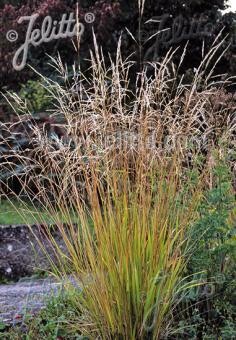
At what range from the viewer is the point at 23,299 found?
4.80m

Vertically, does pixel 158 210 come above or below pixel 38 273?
above

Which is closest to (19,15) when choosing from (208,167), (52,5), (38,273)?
(52,5)

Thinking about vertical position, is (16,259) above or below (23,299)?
below

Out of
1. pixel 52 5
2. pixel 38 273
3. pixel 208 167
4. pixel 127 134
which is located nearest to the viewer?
pixel 127 134

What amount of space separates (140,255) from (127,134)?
693mm

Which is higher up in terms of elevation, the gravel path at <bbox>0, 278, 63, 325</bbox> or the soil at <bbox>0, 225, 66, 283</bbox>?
the gravel path at <bbox>0, 278, 63, 325</bbox>

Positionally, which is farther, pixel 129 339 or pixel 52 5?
pixel 52 5

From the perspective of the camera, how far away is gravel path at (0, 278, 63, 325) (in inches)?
170

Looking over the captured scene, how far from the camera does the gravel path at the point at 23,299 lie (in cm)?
432

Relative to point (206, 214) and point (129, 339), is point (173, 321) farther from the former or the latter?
point (206, 214)

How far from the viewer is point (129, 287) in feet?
11.6

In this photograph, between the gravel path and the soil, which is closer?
the gravel path

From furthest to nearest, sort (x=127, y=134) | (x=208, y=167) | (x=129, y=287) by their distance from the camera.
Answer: (x=208, y=167) < (x=127, y=134) < (x=129, y=287)

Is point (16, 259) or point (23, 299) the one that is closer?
point (23, 299)
